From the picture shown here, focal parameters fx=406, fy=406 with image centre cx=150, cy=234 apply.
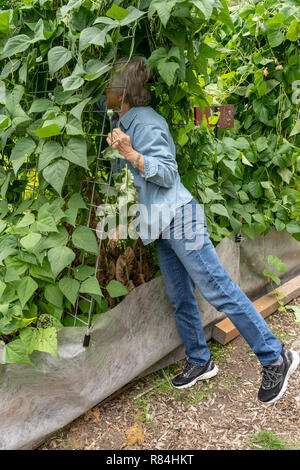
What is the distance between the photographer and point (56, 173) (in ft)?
4.34

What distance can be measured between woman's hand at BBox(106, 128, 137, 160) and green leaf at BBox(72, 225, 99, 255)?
0.99 ft

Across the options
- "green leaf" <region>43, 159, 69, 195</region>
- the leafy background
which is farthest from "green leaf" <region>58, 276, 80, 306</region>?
"green leaf" <region>43, 159, 69, 195</region>

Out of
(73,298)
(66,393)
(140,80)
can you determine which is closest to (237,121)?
(140,80)

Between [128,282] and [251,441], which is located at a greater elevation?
[128,282]

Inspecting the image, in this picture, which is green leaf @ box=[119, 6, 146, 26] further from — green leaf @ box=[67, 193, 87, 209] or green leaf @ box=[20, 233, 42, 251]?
green leaf @ box=[20, 233, 42, 251]

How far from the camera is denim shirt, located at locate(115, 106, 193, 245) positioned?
4.65ft

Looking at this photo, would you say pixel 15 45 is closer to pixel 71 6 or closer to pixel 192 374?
pixel 71 6

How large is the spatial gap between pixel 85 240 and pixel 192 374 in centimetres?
84

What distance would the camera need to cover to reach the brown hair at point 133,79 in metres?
1.43

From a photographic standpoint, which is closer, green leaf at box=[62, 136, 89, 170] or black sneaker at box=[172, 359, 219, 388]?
green leaf at box=[62, 136, 89, 170]

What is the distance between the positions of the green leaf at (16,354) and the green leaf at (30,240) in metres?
0.31

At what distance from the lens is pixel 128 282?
174 centimetres
